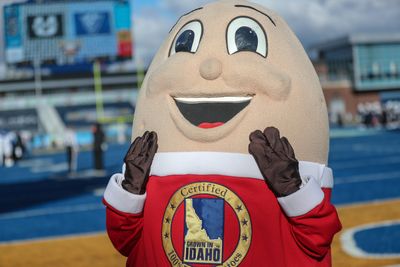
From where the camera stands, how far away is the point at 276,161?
272 centimetres

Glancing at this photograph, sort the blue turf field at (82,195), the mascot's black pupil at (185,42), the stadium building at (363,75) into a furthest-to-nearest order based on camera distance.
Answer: the stadium building at (363,75) → the blue turf field at (82,195) → the mascot's black pupil at (185,42)

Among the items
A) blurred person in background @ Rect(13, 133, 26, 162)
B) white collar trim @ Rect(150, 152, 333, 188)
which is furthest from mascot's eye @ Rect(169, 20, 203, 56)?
blurred person in background @ Rect(13, 133, 26, 162)

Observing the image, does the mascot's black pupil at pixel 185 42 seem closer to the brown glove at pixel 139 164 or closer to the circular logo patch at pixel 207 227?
the brown glove at pixel 139 164

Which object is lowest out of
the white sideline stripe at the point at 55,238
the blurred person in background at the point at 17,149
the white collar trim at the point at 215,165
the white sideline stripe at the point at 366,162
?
the blurred person in background at the point at 17,149

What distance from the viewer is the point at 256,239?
2.78 meters

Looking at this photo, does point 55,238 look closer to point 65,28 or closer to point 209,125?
point 209,125

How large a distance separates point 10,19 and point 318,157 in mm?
44716

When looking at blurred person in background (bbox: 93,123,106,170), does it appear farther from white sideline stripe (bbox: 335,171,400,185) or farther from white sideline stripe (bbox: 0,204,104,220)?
white sideline stripe (bbox: 335,171,400,185)

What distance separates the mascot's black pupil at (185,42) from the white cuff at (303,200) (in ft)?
3.08

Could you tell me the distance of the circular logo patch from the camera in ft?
9.11

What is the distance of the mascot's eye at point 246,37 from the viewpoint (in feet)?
9.78

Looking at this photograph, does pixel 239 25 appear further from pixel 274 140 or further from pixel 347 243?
pixel 347 243

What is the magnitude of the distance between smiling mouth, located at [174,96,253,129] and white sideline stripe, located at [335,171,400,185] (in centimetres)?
907

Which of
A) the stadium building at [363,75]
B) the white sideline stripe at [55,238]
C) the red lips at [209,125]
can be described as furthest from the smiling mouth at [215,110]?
the stadium building at [363,75]
